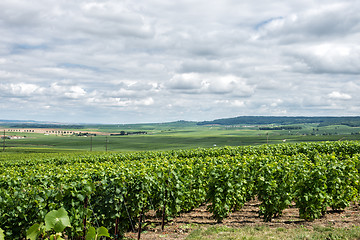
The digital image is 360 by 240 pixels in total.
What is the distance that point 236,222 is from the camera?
10.6m

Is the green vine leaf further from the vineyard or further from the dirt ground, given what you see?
the dirt ground

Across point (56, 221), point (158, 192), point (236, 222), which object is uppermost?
point (56, 221)

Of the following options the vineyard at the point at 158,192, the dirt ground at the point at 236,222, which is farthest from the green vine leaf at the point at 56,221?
the dirt ground at the point at 236,222

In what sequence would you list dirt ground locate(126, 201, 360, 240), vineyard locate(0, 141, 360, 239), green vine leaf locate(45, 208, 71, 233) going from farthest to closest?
dirt ground locate(126, 201, 360, 240), vineyard locate(0, 141, 360, 239), green vine leaf locate(45, 208, 71, 233)

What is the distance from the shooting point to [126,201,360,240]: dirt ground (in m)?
9.61

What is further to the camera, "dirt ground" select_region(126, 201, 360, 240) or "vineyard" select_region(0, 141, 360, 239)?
"dirt ground" select_region(126, 201, 360, 240)

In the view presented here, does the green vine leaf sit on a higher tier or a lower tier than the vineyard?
higher

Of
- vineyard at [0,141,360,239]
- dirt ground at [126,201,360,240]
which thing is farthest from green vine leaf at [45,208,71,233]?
dirt ground at [126,201,360,240]

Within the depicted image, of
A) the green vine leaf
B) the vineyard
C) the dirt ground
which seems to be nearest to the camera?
the green vine leaf

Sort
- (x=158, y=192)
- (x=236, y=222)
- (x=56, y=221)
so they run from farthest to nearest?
(x=236, y=222), (x=158, y=192), (x=56, y=221)

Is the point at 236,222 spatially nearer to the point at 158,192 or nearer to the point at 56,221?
the point at 158,192

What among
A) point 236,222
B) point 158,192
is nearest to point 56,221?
point 158,192

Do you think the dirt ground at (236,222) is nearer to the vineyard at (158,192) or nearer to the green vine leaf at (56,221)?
the vineyard at (158,192)

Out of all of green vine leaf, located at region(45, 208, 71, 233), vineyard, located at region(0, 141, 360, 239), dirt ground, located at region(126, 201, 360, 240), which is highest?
green vine leaf, located at region(45, 208, 71, 233)
